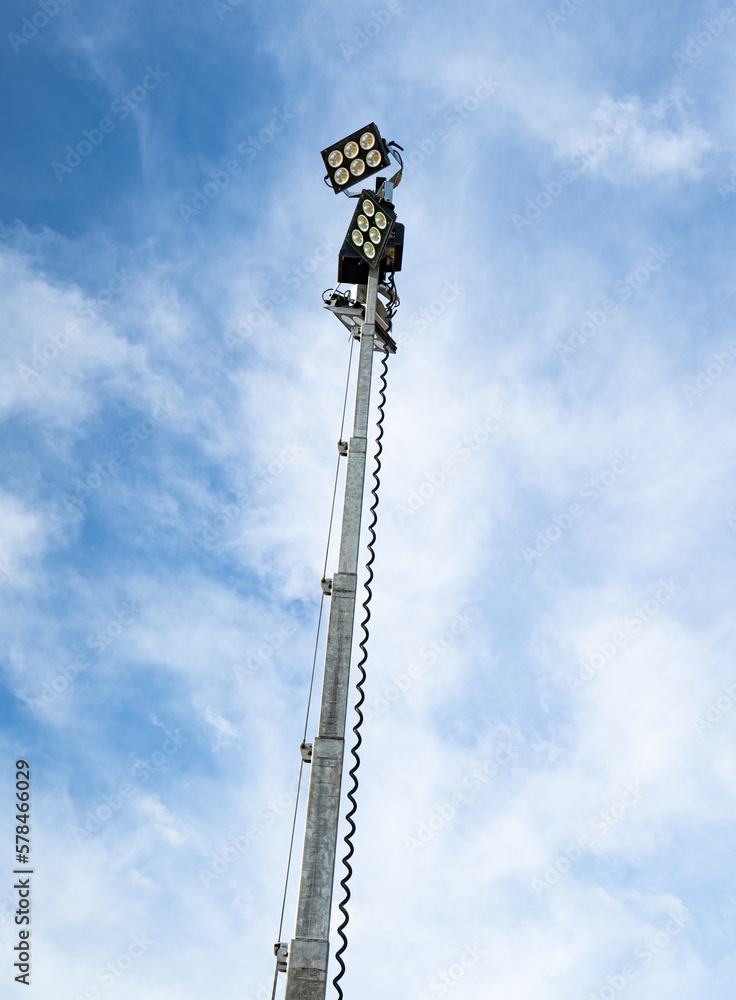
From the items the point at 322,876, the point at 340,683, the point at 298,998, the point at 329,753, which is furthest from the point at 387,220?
the point at 298,998

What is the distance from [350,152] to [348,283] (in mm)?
1619

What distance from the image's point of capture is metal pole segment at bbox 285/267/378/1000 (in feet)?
28.3

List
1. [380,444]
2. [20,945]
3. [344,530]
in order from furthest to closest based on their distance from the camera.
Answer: [20,945] < [380,444] < [344,530]

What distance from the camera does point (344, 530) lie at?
34.1ft

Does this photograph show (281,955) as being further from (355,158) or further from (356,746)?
(355,158)

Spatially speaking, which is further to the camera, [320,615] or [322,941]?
[320,615]

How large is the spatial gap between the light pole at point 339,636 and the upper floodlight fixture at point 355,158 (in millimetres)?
12

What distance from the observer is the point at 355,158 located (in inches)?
465

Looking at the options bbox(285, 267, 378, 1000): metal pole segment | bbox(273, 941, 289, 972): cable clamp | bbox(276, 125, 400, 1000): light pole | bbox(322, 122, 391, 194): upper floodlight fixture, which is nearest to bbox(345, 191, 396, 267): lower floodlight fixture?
bbox(276, 125, 400, 1000): light pole

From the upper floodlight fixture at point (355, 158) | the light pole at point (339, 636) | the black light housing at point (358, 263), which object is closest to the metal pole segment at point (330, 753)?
the light pole at point (339, 636)

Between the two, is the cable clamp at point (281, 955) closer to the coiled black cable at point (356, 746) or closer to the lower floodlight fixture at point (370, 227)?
the coiled black cable at point (356, 746)

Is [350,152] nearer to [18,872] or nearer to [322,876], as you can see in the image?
[322,876]

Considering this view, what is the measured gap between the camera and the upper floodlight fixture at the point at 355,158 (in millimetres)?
11648

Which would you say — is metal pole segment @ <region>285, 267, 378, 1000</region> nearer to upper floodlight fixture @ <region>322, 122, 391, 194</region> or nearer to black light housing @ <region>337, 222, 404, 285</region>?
black light housing @ <region>337, 222, 404, 285</region>
